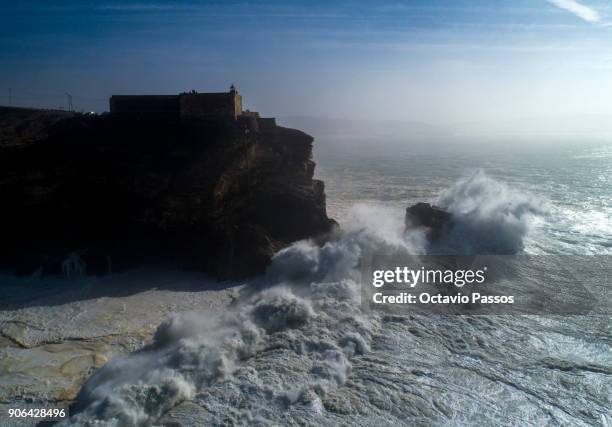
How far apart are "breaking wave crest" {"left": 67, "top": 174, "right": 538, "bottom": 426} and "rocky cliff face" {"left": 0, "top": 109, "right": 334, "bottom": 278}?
8.46 ft

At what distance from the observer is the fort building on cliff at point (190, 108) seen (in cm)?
1881

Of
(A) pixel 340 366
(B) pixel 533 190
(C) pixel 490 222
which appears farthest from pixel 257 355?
(B) pixel 533 190

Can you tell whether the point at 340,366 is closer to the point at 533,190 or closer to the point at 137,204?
the point at 137,204

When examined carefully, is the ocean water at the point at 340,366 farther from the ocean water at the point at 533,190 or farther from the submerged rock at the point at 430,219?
the ocean water at the point at 533,190

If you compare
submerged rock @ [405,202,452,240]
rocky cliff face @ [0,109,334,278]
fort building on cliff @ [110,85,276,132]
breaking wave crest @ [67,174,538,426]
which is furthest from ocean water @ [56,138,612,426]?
fort building on cliff @ [110,85,276,132]

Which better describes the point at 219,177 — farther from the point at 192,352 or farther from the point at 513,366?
the point at 513,366

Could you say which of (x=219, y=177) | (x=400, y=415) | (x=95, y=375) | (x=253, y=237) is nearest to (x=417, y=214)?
(x=253, y=237)

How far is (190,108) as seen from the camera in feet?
62.2

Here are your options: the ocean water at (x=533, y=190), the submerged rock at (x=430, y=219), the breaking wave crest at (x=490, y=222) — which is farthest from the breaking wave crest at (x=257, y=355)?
the ocean water at (x=533, y=190)

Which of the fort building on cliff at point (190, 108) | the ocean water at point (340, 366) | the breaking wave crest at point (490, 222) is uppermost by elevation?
the fort building on cliff at point (190, 108)

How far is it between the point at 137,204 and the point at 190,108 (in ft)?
17.8

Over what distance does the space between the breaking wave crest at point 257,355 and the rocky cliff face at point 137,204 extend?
2578 mm

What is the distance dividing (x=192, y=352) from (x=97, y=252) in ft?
27.7

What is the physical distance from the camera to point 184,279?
50.1 feet
